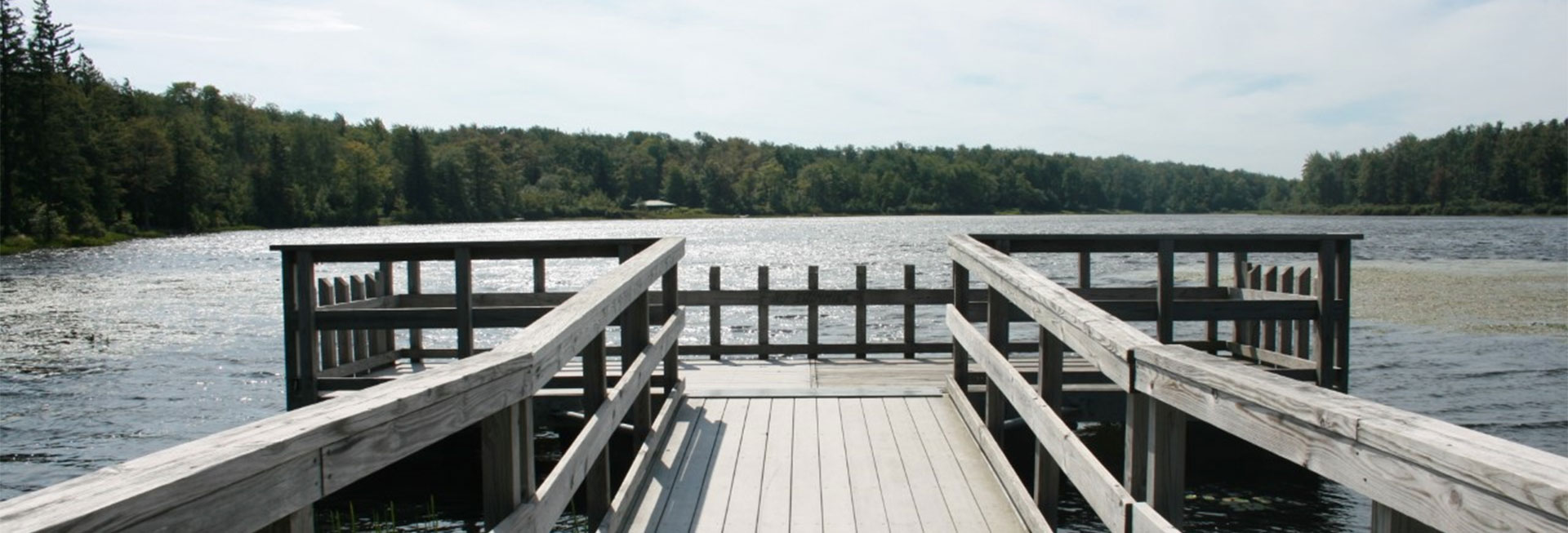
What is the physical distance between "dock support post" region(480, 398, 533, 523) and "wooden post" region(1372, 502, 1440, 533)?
1996mm

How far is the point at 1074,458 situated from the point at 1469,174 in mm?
155966

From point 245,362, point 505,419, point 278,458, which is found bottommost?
point 245,362

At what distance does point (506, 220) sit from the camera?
128250 mm

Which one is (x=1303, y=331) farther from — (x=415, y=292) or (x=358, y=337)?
(x=358, y=337)

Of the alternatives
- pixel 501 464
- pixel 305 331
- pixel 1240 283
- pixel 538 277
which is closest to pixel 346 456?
pixel 501 464

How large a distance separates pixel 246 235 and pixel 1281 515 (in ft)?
264

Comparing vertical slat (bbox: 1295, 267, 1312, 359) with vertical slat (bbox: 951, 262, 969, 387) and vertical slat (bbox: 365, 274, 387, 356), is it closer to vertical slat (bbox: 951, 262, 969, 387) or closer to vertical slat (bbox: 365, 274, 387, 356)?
vertical slat (bbox: 951, 262, 969, 387)

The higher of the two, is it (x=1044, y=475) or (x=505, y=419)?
(x=505, y=419)

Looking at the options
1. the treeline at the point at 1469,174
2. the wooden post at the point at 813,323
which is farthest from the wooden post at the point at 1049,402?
the treeline at the point at 1469,174

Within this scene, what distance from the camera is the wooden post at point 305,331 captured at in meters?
8.39

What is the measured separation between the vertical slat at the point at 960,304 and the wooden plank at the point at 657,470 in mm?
1605

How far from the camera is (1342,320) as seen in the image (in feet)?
28.3

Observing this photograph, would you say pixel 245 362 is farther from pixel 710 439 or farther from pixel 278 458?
pixel 278 458

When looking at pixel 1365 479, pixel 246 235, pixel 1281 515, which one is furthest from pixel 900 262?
pixel 246 235
